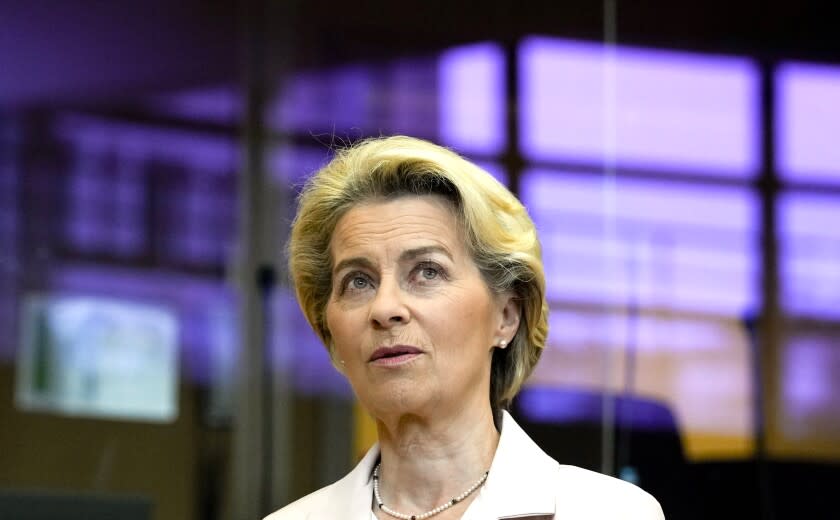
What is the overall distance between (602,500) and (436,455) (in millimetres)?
320

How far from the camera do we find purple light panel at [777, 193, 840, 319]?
5117mm

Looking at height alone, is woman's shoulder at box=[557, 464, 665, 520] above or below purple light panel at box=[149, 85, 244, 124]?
below

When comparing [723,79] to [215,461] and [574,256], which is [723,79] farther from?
[215,461]

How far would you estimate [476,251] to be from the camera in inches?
113

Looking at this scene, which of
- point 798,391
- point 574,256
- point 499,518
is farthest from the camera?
point 574,256

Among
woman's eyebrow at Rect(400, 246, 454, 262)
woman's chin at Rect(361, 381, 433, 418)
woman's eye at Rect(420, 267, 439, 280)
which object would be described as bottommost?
woman's chin at Rect(361, 381, 433, 418)

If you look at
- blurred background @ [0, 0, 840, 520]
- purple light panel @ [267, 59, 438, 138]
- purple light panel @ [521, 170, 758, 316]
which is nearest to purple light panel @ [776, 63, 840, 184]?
blurred background @ [0, 0, 840, 520]

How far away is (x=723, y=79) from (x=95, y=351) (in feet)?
8.24

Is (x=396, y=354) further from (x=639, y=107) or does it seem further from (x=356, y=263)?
(x=639, y=107)

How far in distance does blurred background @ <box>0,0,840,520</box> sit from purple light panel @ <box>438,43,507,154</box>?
1 centimetres

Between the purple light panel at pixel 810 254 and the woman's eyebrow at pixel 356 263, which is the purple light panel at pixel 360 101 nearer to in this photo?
the purple light panel at pixel 810 254

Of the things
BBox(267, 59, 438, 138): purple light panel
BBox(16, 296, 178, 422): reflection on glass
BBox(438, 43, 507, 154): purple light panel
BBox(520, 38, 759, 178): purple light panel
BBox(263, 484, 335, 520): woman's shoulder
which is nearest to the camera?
BBox(263, 484, 335, 520): woman's shoulder

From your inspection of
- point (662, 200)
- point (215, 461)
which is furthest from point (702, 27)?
point (215, 461)

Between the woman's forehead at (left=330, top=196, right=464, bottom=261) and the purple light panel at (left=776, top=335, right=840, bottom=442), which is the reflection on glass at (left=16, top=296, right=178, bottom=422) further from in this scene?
the woman's forehead at (left=330, top=196, right=464, bottom=261)
